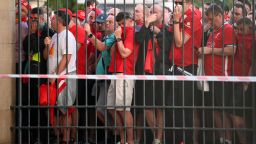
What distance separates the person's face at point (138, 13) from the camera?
251 inches

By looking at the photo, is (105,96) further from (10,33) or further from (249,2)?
(249,2)

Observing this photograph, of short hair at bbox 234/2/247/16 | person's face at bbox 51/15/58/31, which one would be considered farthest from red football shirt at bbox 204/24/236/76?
person's face at bbox 51/15/58/31

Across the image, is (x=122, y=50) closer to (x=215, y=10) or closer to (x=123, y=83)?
(x=123, y=83)

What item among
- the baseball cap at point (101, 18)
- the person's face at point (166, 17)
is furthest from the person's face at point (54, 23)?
the person's face at point (166, 17)

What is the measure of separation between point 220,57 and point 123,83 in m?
1.19

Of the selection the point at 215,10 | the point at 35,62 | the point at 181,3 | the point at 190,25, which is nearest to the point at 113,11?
the point at 181,3

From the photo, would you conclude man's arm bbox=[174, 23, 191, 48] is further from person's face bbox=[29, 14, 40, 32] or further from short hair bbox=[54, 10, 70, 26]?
person's face bbox=[29, 14, 40, 32]

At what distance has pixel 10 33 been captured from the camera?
20.7 feet

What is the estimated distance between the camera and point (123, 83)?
627 cm

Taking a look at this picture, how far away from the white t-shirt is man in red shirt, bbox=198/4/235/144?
5.01 ft

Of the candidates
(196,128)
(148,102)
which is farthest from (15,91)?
(196,128)

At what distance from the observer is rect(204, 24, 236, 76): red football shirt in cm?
621

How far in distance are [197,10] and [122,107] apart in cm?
150

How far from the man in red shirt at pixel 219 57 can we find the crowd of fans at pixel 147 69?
1 cm
